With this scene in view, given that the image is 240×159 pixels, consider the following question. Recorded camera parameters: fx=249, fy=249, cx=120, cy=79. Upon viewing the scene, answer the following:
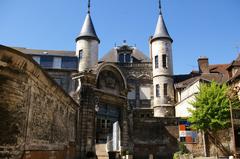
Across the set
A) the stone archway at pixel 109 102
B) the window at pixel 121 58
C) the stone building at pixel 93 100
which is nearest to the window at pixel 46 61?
the stone building at pixel 93 100

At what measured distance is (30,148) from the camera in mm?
6688

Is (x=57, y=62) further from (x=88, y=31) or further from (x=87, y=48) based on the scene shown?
(x=88, y=31)

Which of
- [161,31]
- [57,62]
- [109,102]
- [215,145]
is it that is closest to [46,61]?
[57,62]

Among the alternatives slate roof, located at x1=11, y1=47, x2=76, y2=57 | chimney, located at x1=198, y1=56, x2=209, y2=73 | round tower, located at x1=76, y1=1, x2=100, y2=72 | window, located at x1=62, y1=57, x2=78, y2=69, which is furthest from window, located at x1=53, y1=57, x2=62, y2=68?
chimney, located at x1=198, y1=56, x2=209, y2=73

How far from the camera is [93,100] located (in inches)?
602

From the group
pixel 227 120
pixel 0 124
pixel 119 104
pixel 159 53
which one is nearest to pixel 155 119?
pixel 119 104

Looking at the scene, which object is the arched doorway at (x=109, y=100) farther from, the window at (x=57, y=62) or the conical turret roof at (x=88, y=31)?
the window at (x=57, y=62)

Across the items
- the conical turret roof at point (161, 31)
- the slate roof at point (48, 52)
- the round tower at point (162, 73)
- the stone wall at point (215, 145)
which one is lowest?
the stone wall at point (215, 145)

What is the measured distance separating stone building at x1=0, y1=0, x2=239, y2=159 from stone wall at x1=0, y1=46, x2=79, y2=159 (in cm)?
2

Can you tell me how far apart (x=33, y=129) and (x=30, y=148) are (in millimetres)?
554

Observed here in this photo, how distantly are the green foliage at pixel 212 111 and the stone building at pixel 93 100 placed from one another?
1916 millimetres

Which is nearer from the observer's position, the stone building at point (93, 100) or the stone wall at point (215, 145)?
the stone building at point (93, 100)

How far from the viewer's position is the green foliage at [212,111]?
58.3ft

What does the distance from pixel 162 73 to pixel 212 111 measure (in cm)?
986
